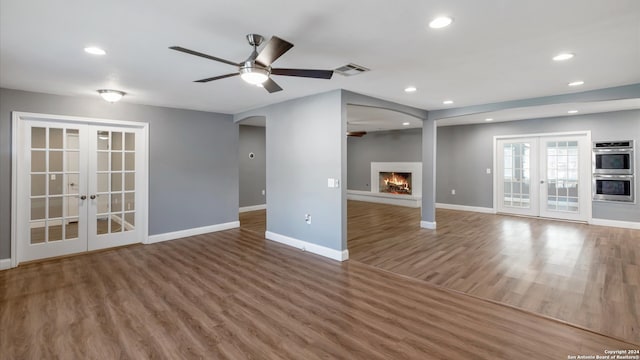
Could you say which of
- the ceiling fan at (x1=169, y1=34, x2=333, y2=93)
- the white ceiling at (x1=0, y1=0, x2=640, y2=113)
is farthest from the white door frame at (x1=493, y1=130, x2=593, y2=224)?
the ceiling fan at (x1=169, y1=34, x2=333, y2=93)

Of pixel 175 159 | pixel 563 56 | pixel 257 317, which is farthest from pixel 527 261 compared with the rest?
pixel 175 159

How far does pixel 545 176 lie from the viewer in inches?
299

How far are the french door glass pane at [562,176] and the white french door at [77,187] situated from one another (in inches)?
359

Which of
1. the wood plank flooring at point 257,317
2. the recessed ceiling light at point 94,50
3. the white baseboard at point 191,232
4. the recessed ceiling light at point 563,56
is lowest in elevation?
the wood plank flooring at point 257,317

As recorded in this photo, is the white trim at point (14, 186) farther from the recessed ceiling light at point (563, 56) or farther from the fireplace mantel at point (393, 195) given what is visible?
the fireplace mantel at point (393, 195)

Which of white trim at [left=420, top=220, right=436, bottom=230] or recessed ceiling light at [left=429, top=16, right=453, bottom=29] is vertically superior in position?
recessed ceiling light at [left=429, top=16, right=453, bottom=29]

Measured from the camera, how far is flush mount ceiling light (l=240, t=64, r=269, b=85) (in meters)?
2.52

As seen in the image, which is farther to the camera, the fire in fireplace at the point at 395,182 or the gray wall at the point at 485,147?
the fire in fireplace at the point at 395,182

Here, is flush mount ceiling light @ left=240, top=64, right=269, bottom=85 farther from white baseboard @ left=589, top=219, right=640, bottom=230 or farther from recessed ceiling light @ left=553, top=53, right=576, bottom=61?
white baseboard @ left=589, top=219, right=640, bottom=230

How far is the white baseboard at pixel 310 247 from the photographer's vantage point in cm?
450

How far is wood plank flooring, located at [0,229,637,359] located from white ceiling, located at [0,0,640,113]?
253cm

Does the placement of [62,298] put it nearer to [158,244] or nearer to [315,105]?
[158,244]

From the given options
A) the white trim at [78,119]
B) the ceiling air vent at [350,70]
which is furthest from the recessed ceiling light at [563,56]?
the white trim at [78,119]

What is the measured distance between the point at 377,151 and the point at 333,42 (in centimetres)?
831
